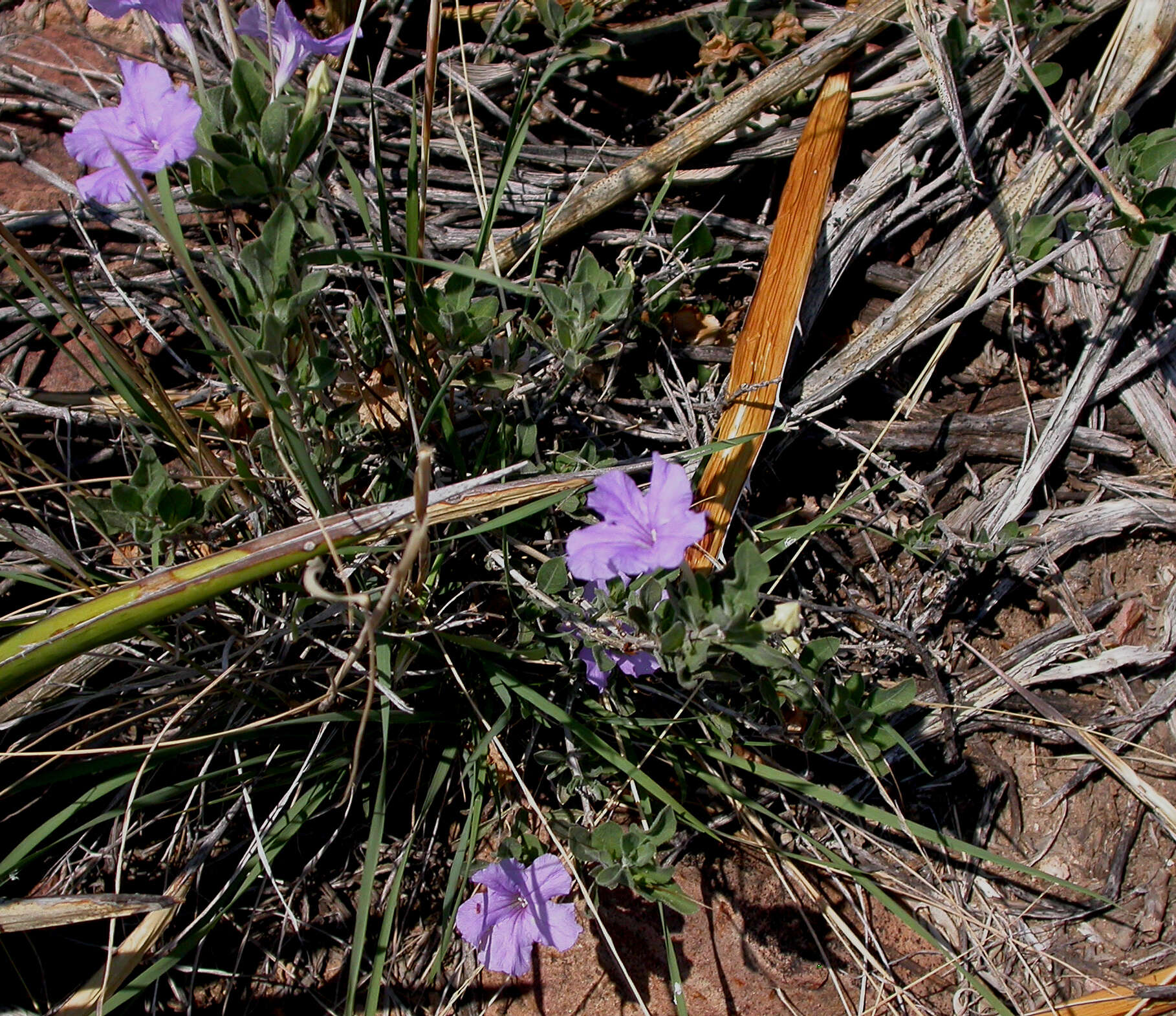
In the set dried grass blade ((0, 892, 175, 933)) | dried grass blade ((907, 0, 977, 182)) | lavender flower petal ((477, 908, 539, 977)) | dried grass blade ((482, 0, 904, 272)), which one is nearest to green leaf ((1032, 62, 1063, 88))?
dried grass blade ((907, 0, 977, 182))

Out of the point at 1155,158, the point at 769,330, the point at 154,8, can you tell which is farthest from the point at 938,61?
the point at 154,8

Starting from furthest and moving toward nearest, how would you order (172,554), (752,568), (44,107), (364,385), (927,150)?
(44,107), (927,150), (364,385), (172,554), (752,568)

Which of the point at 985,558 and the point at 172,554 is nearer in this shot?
the point at 172,554

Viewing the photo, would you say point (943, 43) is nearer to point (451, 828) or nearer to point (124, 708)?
point (451, 828)

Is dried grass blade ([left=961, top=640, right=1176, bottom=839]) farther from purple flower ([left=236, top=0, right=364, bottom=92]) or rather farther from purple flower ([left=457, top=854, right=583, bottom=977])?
purple flower ([left=236, top=0, right=364, bottom=92])

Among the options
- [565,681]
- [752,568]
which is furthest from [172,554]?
[752,568]

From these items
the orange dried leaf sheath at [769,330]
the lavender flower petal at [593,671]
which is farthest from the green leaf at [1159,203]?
the lavender flower petal at [593,671]

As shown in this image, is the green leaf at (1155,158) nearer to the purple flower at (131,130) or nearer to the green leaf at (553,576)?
the green leaf at (553,576)
